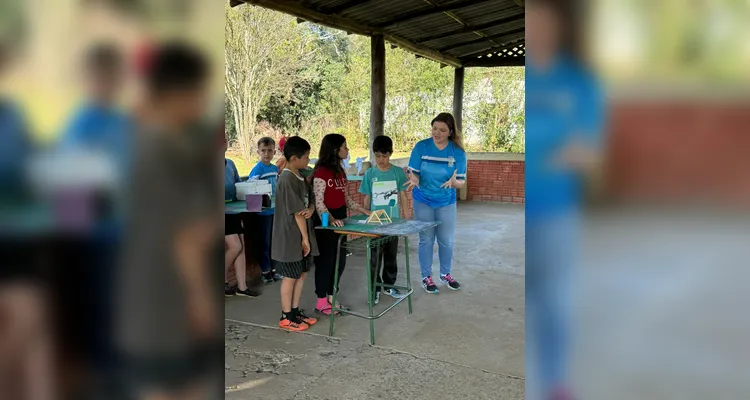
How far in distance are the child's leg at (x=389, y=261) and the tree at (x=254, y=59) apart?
11312 millimetres

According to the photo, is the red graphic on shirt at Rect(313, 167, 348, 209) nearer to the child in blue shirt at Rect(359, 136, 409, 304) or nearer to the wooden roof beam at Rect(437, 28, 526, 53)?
the child in blue shirt at Rect(359, 136, 409, 304)

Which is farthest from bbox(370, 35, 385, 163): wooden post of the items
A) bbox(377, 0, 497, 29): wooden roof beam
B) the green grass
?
the green grass

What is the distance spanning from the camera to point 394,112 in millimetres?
16156

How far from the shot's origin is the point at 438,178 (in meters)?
4.47

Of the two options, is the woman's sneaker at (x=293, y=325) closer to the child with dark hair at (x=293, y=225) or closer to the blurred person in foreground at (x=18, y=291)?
the child with dark hair at (x=293, y=225)

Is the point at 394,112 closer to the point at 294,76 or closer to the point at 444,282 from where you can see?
the point at 294,76

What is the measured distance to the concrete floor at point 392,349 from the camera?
2.86m

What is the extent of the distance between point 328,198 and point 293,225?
476mm

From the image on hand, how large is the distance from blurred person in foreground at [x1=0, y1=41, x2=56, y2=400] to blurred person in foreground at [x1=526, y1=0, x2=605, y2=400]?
71cm

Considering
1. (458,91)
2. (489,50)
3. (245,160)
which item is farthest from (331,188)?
(245,160)

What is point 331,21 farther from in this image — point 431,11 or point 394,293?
point 394,293

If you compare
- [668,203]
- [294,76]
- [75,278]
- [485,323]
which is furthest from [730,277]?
[294,76]

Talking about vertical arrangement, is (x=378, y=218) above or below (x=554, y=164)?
below

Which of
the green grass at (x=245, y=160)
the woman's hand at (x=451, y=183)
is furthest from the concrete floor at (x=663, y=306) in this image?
→ the green grass at (x=245, y=160)
